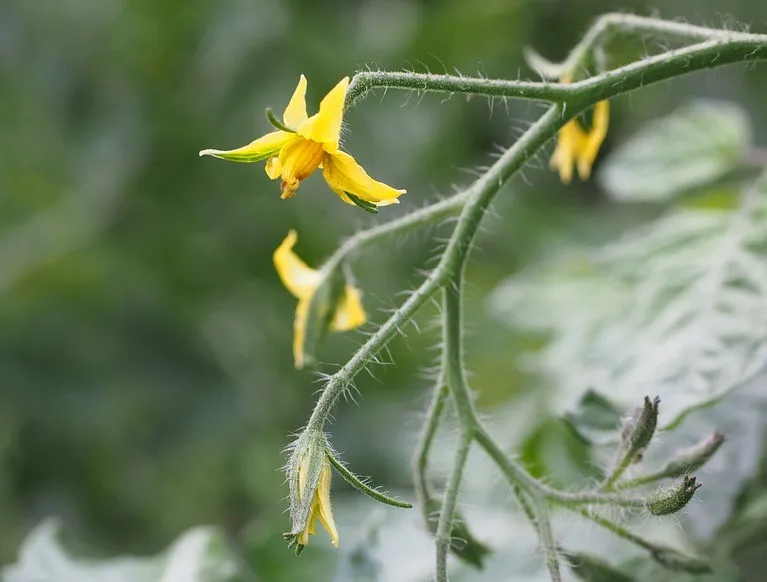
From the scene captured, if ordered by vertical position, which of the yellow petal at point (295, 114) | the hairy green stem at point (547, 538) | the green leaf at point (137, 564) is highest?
the yellow petal at point (295, 114)

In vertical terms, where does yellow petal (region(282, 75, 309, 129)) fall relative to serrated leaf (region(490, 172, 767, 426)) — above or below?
above

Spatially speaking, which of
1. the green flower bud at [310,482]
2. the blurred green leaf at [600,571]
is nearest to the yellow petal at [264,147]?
the green flower bud at [310,482]

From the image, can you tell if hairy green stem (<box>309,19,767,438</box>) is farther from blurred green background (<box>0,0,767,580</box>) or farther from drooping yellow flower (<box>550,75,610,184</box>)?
blurred green background (<box>0,0,767,580</box>)

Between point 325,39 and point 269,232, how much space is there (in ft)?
2.06

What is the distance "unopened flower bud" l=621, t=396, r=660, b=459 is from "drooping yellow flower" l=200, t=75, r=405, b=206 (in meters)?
0.35

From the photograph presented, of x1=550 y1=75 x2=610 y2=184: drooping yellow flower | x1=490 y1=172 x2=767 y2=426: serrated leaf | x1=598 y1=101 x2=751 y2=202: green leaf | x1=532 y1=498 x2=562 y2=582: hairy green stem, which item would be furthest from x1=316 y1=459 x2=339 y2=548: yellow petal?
x1=598 y1=101 x2=751 y2=202: green leaf

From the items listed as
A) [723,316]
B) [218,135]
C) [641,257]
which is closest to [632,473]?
[723,316]

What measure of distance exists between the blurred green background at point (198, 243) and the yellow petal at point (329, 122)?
1.80 m

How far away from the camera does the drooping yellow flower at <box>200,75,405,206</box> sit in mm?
918

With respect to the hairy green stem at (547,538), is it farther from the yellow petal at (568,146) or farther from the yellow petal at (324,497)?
the yellow petal at (568,146)

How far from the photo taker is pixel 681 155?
1888 mm

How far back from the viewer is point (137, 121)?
2893mm

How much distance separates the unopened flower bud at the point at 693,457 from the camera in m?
1.07

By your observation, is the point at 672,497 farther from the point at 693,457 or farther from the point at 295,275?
the point at 295,275
